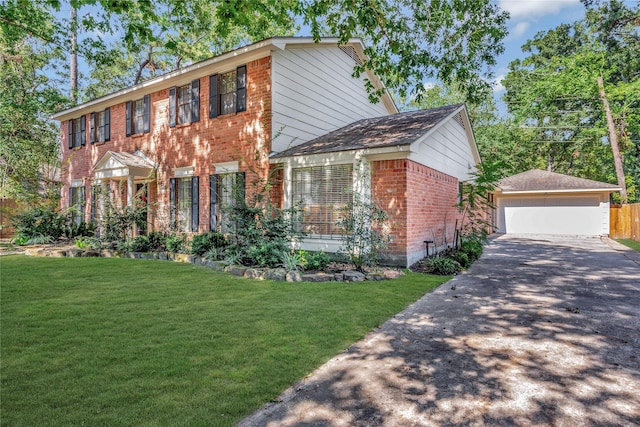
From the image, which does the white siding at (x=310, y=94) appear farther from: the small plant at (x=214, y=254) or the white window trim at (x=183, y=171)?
the white window trim at (x=183, y=171)

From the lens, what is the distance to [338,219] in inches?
322

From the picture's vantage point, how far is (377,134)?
891cm

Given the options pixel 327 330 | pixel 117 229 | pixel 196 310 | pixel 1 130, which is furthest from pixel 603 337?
pixel 1 130

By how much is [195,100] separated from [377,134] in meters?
5.92

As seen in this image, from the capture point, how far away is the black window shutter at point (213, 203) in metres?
10.1

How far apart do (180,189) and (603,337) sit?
11.1 m

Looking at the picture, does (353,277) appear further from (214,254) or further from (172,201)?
(172,201)

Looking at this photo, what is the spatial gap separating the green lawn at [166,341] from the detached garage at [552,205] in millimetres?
16805

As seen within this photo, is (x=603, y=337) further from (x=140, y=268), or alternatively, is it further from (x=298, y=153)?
(x=140, y=268)

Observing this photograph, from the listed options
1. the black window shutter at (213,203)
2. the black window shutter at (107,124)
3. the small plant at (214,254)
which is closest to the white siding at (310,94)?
the black window shutter at (213,203)

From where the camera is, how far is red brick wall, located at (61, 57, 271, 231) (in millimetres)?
9180

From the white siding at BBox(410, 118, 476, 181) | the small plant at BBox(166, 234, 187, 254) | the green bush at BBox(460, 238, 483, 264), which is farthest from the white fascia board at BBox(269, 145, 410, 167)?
the green bush at BBox(460, 238, 483, 264)

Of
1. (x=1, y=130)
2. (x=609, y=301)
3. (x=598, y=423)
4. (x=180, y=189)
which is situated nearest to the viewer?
(x=598, y=423)

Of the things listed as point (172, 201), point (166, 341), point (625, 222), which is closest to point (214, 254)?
point (172, 201)
